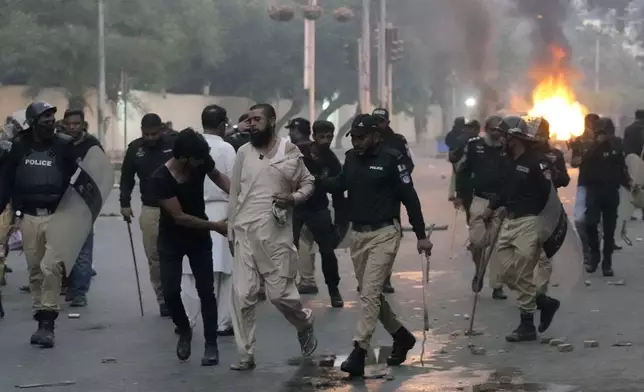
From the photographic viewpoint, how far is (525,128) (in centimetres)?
1010

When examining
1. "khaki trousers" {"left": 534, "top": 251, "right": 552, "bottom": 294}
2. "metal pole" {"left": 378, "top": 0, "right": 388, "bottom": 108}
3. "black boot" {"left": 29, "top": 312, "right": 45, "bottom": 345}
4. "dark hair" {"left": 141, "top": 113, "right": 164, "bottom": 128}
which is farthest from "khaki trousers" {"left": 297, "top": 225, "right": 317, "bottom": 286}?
"metal pole" {"left": 378, "top": 0, "right": 388, "bottom": 108}

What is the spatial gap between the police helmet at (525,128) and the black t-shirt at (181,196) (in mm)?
2411

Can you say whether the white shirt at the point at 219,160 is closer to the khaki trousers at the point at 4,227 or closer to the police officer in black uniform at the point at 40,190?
the police officer in black uniform at the point at 40,190

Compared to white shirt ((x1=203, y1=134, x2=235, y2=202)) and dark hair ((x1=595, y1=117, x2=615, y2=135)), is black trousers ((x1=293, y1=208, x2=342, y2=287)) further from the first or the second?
dark hair ((x1=595, y1=117, x2=615, y2=135))

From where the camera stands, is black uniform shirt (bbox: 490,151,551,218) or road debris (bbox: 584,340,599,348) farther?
black uniform shirt (bbox: 490,151,551,218)

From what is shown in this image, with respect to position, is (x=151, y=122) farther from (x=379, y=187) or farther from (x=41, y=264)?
(x=379, y=187)

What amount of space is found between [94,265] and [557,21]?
4097 cm

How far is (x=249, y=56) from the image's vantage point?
2375 inches

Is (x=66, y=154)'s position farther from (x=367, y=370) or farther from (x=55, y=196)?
(x=367, y=370)

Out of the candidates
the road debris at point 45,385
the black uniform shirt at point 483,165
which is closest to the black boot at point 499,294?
the black uniform shirt at point 483,165

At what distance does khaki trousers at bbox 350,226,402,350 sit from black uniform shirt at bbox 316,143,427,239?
105mm

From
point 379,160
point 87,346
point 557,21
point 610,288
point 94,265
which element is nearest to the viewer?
point 379,160

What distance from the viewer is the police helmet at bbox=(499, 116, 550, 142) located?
10078 mm

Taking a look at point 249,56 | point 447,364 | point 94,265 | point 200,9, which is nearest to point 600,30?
point 249,56
